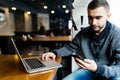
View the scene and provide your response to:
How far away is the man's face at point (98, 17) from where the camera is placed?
179cm

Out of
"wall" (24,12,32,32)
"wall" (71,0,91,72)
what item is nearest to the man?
"wall" (71,0,91,72)

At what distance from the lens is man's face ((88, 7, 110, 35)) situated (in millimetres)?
1785

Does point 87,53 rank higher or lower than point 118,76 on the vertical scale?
higher

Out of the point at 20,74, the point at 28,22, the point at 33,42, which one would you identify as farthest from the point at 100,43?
the point at 28,22

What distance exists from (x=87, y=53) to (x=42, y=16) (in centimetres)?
1752

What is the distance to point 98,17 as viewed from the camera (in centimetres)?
180

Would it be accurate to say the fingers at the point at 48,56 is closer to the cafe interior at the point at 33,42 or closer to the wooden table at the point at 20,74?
the cafe interior at the point at 33,42

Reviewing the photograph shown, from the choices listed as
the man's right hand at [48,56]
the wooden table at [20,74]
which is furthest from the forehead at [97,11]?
the wooden table at [20,74]

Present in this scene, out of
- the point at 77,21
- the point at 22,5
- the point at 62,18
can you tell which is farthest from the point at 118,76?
the point at 62,18

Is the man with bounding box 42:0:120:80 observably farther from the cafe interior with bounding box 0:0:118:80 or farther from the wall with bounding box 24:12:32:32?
the wall with bounding box 24:12:32:32

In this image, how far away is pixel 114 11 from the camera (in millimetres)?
2574

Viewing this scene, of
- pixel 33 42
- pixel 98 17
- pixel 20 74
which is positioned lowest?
pixel 33 42

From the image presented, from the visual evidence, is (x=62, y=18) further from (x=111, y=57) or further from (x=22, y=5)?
(x=111, y=57)

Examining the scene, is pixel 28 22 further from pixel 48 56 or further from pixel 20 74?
pixel 20 74
